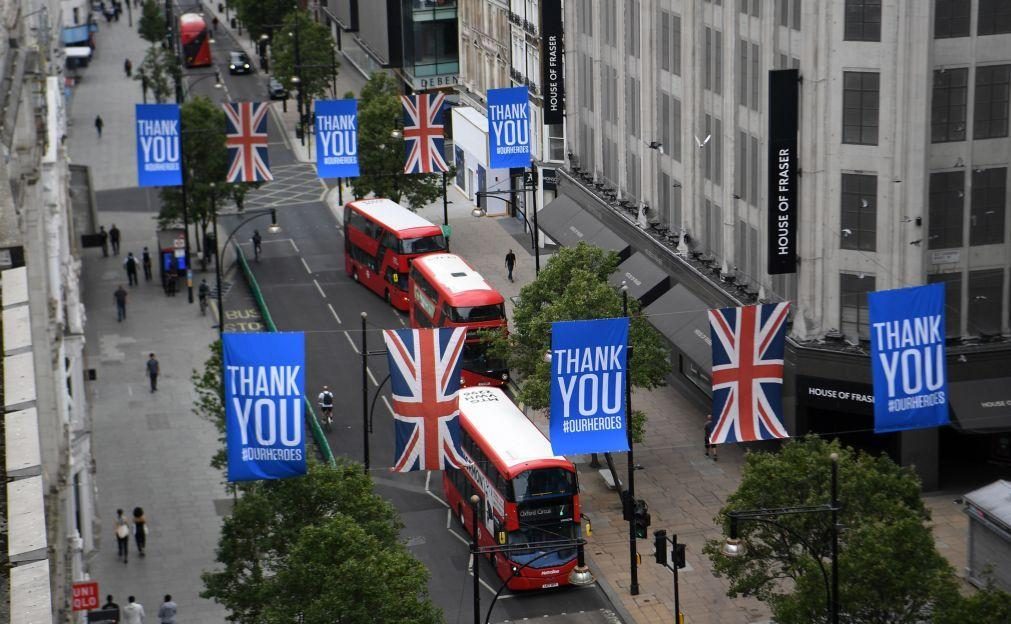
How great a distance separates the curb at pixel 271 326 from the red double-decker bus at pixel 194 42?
196 ft

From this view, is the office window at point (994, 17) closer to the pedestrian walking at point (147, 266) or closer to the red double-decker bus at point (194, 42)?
the pedestrian walking at point (147, 266)

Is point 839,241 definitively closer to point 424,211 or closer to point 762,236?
point 762,236

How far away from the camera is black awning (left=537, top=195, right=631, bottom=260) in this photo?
3295 inches

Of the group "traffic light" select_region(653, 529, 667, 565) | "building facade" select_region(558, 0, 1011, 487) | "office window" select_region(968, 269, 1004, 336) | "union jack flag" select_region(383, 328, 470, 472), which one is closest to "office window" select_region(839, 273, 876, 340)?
"building facade" select_region(558, 0, 1011, 487)

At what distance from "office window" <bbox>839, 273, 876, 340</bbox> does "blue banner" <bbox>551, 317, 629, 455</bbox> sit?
671 inches

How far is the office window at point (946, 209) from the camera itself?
6022 centimetres

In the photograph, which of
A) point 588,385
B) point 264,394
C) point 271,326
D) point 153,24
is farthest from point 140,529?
point 153,24

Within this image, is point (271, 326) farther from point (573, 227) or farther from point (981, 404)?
point (981, 404)

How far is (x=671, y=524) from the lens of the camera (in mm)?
61469

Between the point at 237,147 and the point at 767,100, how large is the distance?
27.2 m

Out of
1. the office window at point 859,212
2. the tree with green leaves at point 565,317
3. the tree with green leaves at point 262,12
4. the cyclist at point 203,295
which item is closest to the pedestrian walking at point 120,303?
the cyclist at point 203,295

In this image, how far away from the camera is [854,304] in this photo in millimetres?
61781

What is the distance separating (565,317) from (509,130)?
591 inches

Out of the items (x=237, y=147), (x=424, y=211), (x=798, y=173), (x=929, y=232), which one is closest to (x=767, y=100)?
(x=798, y=173)
